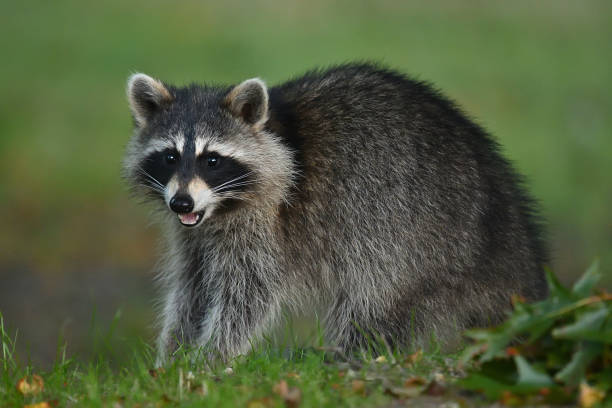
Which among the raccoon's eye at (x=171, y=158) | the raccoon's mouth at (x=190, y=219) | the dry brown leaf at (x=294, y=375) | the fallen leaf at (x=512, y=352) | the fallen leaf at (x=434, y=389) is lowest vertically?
the dry brown leaf at (x=294, y=375)

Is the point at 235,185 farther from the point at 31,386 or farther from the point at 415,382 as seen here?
the point at 415,382

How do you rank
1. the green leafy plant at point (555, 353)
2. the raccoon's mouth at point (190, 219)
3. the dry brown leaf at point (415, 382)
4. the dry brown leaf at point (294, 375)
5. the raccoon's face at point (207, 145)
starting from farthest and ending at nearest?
the raccoon's face at point (207, 145)
the raccoon's mouth at point (190, 219)
the dry brown leaf at point (294, 375)
the dry brown leaf at point (415, 382)
the green leafy plant at point (555, 353)

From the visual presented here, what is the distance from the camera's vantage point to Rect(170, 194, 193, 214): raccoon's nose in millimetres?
5172

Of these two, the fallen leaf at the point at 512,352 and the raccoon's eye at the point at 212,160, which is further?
the raccoon's eye at the point at 212,160

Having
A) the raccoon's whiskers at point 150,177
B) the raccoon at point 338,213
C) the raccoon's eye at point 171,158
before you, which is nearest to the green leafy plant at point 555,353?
the raccoon at point 338,213

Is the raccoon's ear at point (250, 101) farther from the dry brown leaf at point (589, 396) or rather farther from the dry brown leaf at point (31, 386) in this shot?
the dry brown leaf at point (589, 396)

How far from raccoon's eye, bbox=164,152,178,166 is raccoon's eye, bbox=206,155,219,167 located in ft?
0.61

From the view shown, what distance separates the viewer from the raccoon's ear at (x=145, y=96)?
5.77 m

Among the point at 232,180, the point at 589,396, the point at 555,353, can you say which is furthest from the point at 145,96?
the point at 589,396

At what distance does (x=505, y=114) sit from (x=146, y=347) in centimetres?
956

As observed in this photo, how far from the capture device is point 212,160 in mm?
5523

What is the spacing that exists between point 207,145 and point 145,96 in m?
0.65

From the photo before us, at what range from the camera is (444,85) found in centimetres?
1388

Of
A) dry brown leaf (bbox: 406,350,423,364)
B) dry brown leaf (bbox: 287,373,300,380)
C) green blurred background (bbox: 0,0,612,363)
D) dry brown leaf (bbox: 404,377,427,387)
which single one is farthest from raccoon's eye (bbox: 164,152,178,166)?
green blurred background (bbox: 0,0,612,363)
